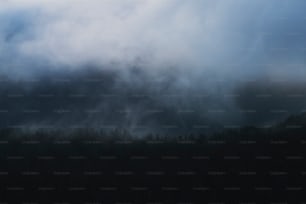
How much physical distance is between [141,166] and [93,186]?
30cm

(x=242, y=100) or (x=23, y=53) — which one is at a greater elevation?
(x=23, y=53)

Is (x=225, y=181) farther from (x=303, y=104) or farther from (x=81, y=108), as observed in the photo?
(x=81, y=108)

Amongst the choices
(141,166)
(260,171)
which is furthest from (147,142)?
(260,171)

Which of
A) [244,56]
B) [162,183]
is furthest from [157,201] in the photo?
[244,56]

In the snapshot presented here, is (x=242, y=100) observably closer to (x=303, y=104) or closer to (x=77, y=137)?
(x=303, y=104)

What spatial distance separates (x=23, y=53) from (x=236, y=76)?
1.25 metres

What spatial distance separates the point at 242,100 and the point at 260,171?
1.40ft

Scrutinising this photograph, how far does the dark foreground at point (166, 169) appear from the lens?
437 centimetres

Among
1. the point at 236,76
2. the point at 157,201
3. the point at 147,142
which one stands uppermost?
the point at 236,76

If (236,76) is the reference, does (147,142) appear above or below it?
below

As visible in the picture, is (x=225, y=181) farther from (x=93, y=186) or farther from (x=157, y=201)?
(x=93, y=186)

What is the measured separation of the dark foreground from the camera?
4.37 meters

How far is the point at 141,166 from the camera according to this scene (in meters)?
4.38

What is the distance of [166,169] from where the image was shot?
4375 millimetres
